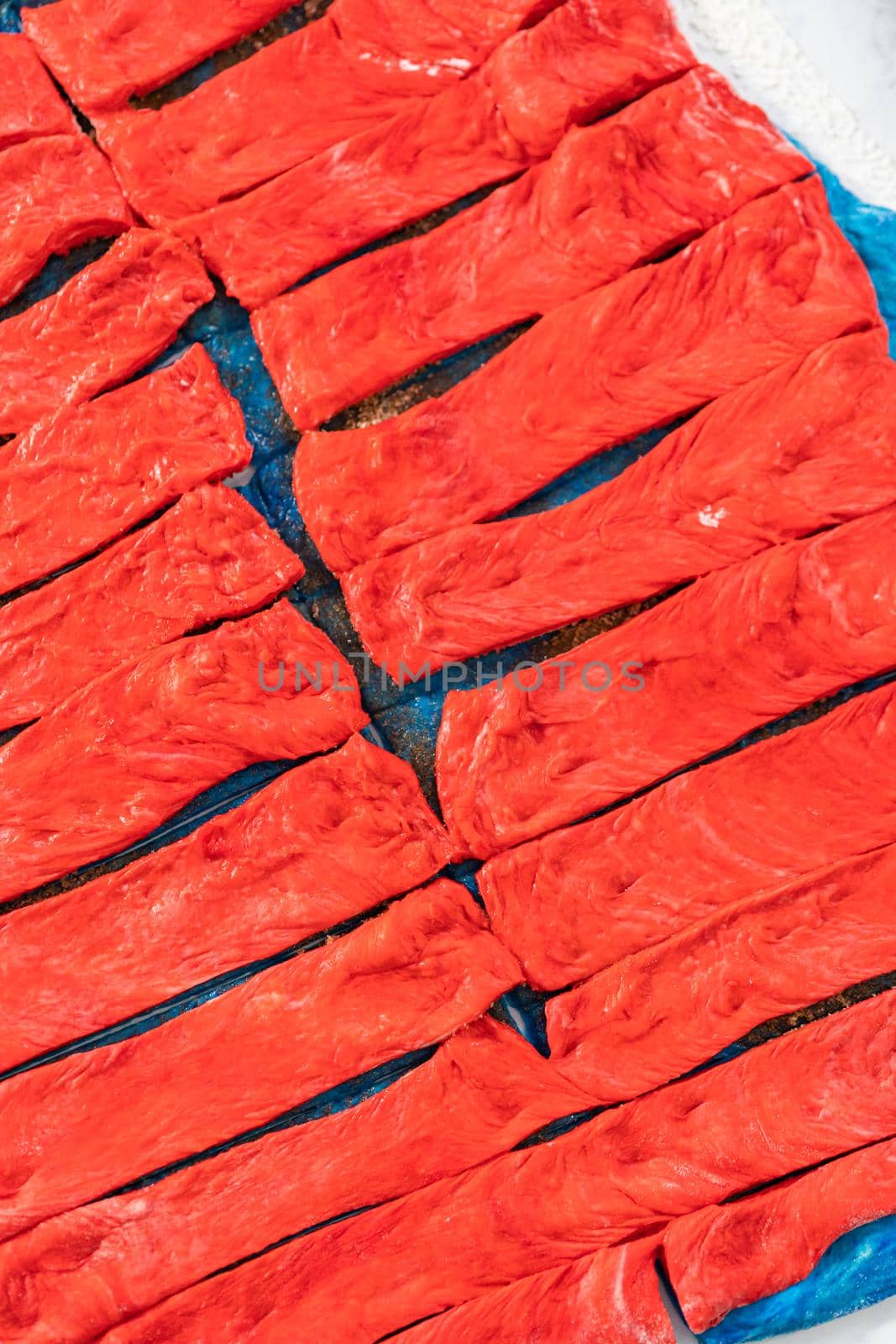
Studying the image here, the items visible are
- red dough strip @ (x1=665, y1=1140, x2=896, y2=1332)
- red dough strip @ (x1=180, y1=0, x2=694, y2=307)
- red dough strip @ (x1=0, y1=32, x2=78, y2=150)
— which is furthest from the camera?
red dough strip @ (x1=0, y1=32, x2=78, y2=150)

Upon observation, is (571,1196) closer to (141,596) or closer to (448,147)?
(141,596)

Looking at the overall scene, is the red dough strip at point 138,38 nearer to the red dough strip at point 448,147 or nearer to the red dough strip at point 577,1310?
the red dough strip at point 448,147

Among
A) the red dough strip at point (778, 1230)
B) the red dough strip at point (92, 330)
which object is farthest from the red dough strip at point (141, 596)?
the red dough strip at point (778, 1230)

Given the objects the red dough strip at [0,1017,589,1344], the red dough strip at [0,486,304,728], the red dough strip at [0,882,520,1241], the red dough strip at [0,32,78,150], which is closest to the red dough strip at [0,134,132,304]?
the red dough strip at [0,32,78,150]

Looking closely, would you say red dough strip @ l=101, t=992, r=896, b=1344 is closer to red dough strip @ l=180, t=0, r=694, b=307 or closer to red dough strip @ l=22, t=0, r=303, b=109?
red dough strip @ l=180, t=0, r=694, b=307

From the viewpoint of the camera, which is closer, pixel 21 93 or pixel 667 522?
pixel 667 522

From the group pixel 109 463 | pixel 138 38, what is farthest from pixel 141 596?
pixel 138 38
